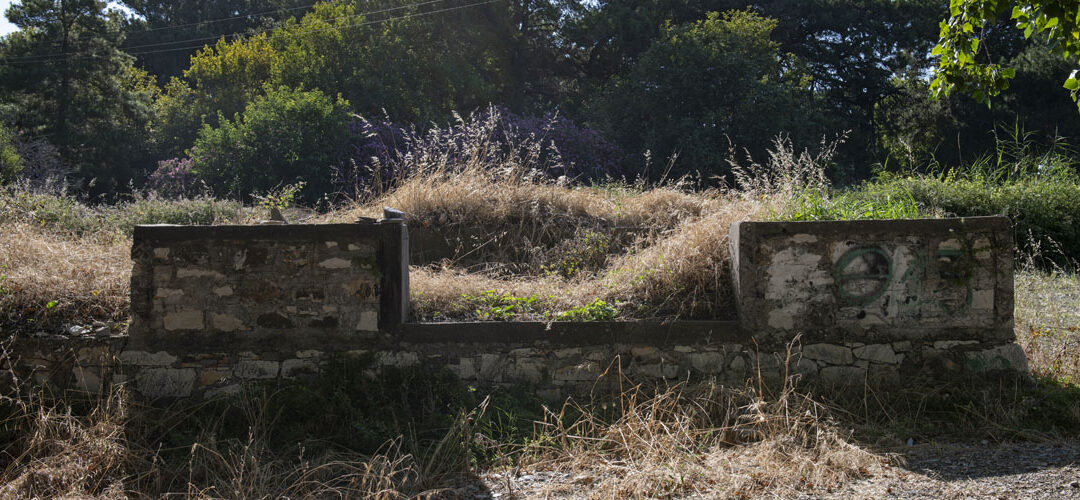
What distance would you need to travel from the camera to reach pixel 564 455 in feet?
13.6

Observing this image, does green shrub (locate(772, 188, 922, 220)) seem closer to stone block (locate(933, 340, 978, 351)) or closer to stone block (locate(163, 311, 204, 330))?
stone block (locate(933, 340, 978, 351))

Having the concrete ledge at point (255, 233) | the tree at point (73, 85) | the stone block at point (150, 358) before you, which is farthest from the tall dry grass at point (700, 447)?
the tree at point (73, 85)

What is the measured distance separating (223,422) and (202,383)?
41cm

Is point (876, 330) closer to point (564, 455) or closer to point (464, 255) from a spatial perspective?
point (564, 455)

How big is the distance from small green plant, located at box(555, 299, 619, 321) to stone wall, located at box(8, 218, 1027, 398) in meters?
0.11

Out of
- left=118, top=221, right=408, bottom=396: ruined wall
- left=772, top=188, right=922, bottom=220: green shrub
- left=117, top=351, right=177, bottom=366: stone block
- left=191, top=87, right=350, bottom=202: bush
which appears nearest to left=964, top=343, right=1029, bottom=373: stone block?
left=772, top=188, right=922, bottom=220: green shrub

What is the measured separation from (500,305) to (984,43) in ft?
11.1

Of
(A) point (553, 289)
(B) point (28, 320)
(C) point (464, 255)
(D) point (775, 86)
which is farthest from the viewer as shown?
(D) point (775, 86)

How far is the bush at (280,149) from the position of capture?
494 inches

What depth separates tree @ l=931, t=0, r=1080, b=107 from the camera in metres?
3.69

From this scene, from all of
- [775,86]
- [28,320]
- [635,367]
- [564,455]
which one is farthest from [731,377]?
[775,86]

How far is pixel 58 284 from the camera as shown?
527cm

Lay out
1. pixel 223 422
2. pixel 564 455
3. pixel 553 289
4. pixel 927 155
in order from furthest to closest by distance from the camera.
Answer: pixel 927 155 → pixel 553 289 → pixel 223 422 → pixel 564 455

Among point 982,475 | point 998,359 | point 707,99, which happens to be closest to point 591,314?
point 982,475
